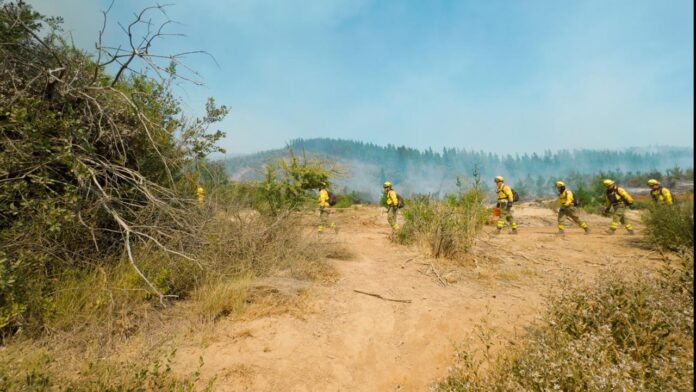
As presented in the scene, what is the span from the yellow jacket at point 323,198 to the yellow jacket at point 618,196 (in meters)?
9.37

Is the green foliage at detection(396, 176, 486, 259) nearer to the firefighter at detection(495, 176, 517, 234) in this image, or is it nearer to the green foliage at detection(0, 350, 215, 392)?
the firefighter at detection(495, 176, 517, 234)

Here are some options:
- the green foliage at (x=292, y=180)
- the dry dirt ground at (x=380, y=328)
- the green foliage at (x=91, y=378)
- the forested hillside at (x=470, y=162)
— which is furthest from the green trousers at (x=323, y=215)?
the forested hillside at (x=470, y=162)

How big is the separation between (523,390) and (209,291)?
328 centimetres

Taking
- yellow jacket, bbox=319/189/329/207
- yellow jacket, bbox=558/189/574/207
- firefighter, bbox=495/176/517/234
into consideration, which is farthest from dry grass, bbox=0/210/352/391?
yellow jacket, bbox=558/189/574/207

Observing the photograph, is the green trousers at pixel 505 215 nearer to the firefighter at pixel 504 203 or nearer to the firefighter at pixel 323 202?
the firefighter at pixel 504 203

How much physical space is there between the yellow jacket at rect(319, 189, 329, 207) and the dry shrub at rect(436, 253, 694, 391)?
7373 millimetres

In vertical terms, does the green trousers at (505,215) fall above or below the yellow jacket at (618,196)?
below

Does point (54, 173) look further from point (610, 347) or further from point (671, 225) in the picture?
point (671, 225)

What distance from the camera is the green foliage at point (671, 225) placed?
653cm

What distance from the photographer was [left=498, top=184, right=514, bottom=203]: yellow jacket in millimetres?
10831

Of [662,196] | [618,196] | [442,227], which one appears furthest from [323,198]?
[662,196]

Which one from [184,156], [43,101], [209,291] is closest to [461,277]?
[209,291]

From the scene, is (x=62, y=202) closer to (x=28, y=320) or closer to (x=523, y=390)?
(x=28, y=320)

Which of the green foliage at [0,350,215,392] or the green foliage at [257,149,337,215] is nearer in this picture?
the green foliage at [0,350,215,392]
